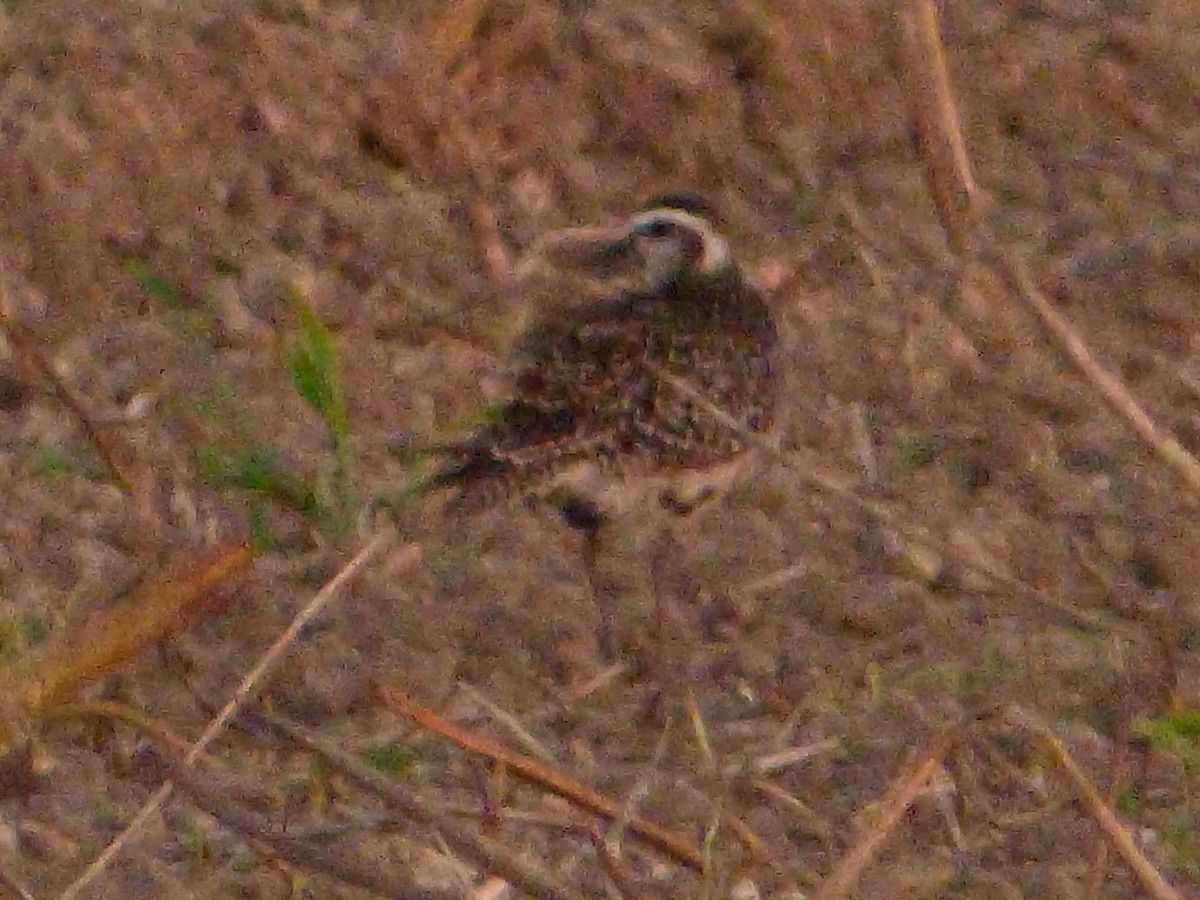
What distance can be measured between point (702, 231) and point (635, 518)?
0.74 m

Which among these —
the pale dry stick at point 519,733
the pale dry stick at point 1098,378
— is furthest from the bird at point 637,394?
the pale dry stick at point 1098,378

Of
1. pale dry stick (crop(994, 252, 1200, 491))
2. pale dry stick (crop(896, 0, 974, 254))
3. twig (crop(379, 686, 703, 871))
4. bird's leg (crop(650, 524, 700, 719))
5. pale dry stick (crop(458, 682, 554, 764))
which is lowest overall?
bird's leg (crop(650, 524, 700, 719))

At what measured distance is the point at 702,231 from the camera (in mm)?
4621

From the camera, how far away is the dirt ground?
3.81m

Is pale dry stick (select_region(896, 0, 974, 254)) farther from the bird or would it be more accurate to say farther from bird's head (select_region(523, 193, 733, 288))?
bird's head (select_region(523, 193, 733, 288))

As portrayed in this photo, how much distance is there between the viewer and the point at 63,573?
4457 mm

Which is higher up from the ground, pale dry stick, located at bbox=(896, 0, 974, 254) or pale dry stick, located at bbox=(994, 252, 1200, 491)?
pale dry stick, located at bbox=(896, 0, 974, 254)

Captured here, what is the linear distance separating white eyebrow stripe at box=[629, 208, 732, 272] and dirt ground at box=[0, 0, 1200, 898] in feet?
1.29

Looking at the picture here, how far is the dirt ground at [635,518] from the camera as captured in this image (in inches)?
150

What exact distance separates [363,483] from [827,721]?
1.34 metres

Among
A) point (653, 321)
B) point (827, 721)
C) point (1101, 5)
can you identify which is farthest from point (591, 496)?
point (1101, 5)

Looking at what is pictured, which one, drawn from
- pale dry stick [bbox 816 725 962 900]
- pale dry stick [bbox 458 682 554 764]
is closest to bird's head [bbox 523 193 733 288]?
pale dry stick [bbox 458 682 554 764]

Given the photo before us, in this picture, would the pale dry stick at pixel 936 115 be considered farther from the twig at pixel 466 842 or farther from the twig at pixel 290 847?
the twig at pixel 290 847

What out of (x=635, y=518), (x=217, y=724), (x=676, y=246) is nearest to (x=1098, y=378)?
(x=217, y=724)
